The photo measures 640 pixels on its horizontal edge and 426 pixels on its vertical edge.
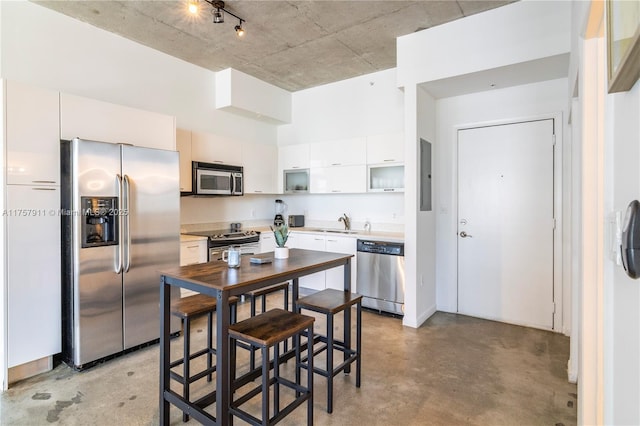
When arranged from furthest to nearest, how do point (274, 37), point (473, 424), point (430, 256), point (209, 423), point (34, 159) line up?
1. point (430, 256)
2. point (274, 37)
3. point (34, 159)
4. point (473, 424)
5. point (209, 423)

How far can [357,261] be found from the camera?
4250 millimetres

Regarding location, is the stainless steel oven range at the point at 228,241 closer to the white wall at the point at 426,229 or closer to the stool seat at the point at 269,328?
the stool seat at the point at 269,328

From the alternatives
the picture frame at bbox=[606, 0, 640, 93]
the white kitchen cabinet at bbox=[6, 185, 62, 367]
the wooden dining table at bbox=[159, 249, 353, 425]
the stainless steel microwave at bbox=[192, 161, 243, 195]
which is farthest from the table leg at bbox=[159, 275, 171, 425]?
the stainless steel microwave at bbox=[192, 161, 243, 195]

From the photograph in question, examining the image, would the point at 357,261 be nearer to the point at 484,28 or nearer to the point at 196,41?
the point at 484,28

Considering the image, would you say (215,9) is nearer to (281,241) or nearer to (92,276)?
(281,241)

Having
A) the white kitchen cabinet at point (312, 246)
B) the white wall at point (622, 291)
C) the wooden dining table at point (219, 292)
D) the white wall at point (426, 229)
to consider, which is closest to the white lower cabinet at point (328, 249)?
the white kitchen cabinet at point (312, 246)

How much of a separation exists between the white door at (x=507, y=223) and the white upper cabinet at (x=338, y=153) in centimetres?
126

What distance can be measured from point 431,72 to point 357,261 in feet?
7.55

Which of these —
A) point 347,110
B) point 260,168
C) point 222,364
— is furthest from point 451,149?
point 222,364

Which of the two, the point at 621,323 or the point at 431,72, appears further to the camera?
the point at 431,72

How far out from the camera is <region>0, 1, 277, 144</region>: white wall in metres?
2.98

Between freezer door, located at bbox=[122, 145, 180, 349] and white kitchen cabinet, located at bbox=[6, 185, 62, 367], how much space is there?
0.50 metres

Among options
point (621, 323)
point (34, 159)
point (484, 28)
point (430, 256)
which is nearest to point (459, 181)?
point (430, 256)

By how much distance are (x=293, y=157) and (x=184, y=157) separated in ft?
5.65
